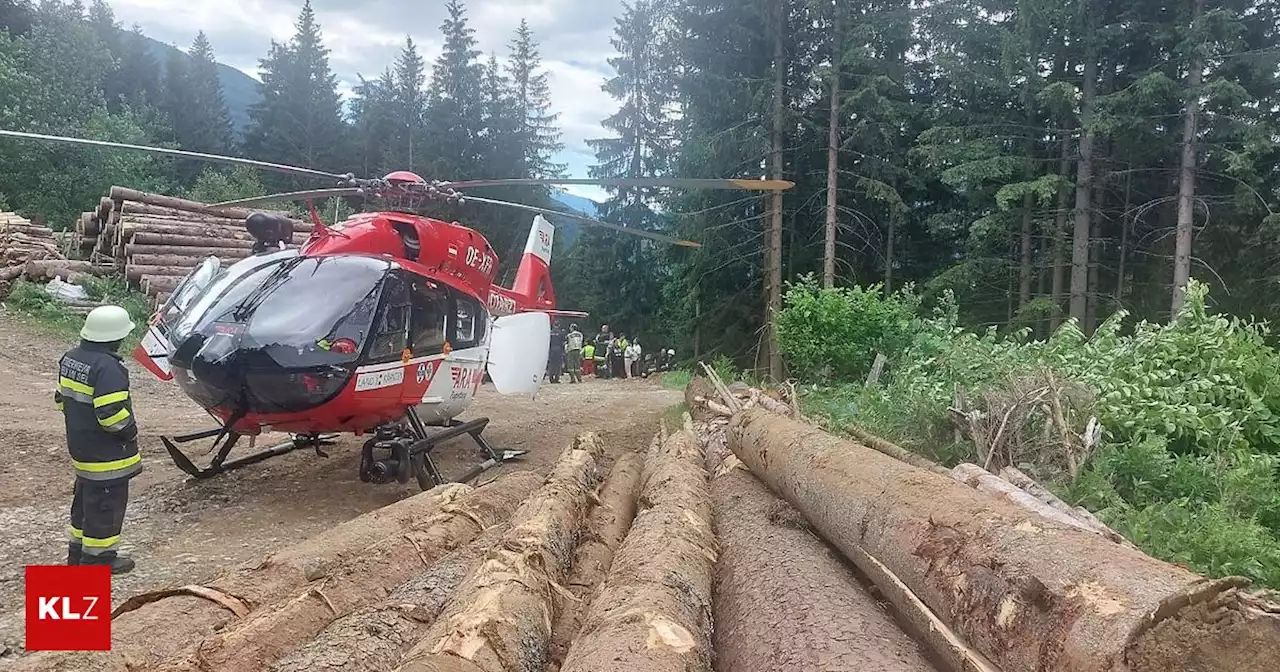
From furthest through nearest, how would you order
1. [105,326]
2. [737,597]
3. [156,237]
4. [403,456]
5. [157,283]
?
1. [156,237]
2. [157,283]
3. [403,456]
4. [105,326]
5. [737,597]

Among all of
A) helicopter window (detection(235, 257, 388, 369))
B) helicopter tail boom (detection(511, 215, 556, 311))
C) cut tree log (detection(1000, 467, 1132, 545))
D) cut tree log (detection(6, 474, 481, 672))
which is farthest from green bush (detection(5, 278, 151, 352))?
cut tree log (detection(1000, 467, 1132, 545))

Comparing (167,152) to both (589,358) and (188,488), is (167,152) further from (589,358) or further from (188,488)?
(589,358)

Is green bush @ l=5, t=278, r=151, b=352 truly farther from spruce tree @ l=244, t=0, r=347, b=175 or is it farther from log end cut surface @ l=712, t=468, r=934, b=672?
spruce tree @ l=244, t=0, r=347, b=175

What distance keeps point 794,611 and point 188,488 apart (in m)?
5.63

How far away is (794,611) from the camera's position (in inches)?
125

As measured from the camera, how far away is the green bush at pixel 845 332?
44.9 ft

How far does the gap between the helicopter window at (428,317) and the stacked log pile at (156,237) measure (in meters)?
10.5

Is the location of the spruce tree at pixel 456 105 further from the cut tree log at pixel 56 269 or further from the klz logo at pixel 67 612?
the klz logo at pixel 67 612

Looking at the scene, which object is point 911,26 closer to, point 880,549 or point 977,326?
point 977,326

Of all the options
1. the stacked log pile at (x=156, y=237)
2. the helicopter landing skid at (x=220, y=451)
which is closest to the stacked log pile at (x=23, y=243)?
the stacked log pile at (x=156, y=237)

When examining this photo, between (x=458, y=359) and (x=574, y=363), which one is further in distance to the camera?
(x=574, y=363)

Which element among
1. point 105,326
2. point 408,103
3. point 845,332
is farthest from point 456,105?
point 105,326

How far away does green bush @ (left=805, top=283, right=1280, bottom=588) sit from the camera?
4812mm

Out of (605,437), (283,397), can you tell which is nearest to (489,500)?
(283,397)
